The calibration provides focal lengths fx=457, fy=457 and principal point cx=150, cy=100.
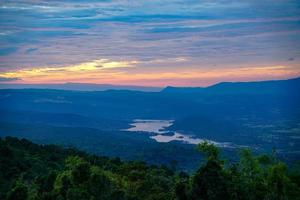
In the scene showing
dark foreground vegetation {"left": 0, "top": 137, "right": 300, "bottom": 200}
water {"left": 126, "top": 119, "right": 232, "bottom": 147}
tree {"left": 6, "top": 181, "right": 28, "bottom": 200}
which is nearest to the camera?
dark foreground vegetation {"left": 0, "top": 137, "right": 300, "bottom": 200}

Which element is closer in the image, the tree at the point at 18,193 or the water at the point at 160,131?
the tree at the point at 18,193

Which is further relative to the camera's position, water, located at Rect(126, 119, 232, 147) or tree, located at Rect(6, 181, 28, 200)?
water, located at Rect(126, 119, 232, 147)

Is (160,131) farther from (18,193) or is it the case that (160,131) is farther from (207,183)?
(207,183)

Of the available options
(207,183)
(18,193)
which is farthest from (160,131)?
(207,183)

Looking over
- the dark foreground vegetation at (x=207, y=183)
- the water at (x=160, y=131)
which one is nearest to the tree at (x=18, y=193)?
the dark foreground vegetation at (x=207, y=183)

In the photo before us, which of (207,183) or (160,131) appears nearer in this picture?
(207,183)

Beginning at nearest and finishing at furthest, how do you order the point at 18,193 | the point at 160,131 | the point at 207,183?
the point at 207,183, the point at 18,193, the point at 160,131

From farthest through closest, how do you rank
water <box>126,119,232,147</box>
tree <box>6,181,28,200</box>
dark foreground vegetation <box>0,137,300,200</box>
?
water <box>126,119,232,147</box>
tree <box>6,181,28,200</box>
dark foreground vegetation <box>0,137,300,200</box>

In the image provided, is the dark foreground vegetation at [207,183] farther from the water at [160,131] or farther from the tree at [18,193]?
the water at [160,131]

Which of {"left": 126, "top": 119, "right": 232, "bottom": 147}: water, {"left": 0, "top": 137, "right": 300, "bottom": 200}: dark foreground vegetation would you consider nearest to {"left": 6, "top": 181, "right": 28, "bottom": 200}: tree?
{"left": 0, "top": 137, "right": 300, "bottom": 200}: dark foreground vegetation

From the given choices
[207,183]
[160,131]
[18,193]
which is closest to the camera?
[207,183]

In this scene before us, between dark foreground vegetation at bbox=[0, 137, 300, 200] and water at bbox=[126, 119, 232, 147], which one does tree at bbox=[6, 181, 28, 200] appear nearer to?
dark foreground vegetation at bbox=[0, 137, 300, 200]

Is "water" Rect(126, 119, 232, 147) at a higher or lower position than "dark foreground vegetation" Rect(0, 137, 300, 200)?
lower
